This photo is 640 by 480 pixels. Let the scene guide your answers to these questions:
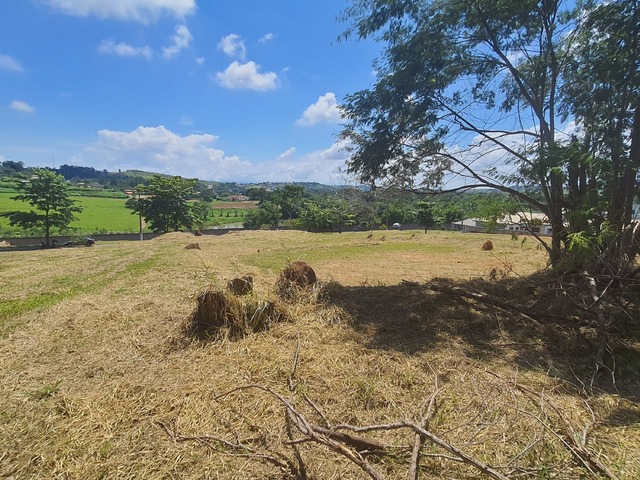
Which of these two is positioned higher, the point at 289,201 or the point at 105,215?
the point at 289,201

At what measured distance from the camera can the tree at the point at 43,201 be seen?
91.8ft

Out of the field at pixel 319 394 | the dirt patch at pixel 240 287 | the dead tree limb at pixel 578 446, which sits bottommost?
the field at pixel 319 394

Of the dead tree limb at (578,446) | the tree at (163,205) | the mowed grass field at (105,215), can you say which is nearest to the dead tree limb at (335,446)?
the dead tree limb at (578,446)

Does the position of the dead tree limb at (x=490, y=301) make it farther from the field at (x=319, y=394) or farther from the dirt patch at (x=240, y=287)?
the dirt patch at (x=240, y=287)

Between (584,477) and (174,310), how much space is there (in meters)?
5.55

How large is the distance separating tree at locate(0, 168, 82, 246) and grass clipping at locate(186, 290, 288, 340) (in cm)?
3213

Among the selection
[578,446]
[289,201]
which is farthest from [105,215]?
[578,446]

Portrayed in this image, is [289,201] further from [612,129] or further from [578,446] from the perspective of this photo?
[578,446]

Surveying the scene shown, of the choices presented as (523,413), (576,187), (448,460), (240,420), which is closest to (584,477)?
(523,413)

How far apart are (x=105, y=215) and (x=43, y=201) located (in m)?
36.8

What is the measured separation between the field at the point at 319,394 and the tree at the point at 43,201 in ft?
97.0

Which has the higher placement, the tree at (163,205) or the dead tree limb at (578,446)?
the tree at (163,205)

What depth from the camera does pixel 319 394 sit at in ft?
10.1

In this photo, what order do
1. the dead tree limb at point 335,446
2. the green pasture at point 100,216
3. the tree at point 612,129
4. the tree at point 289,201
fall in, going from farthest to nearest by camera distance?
the tree at point 289,201 → the green pasture at point 100,216 → the tree at point 612,129 → the dead tree limb at point 335,446
